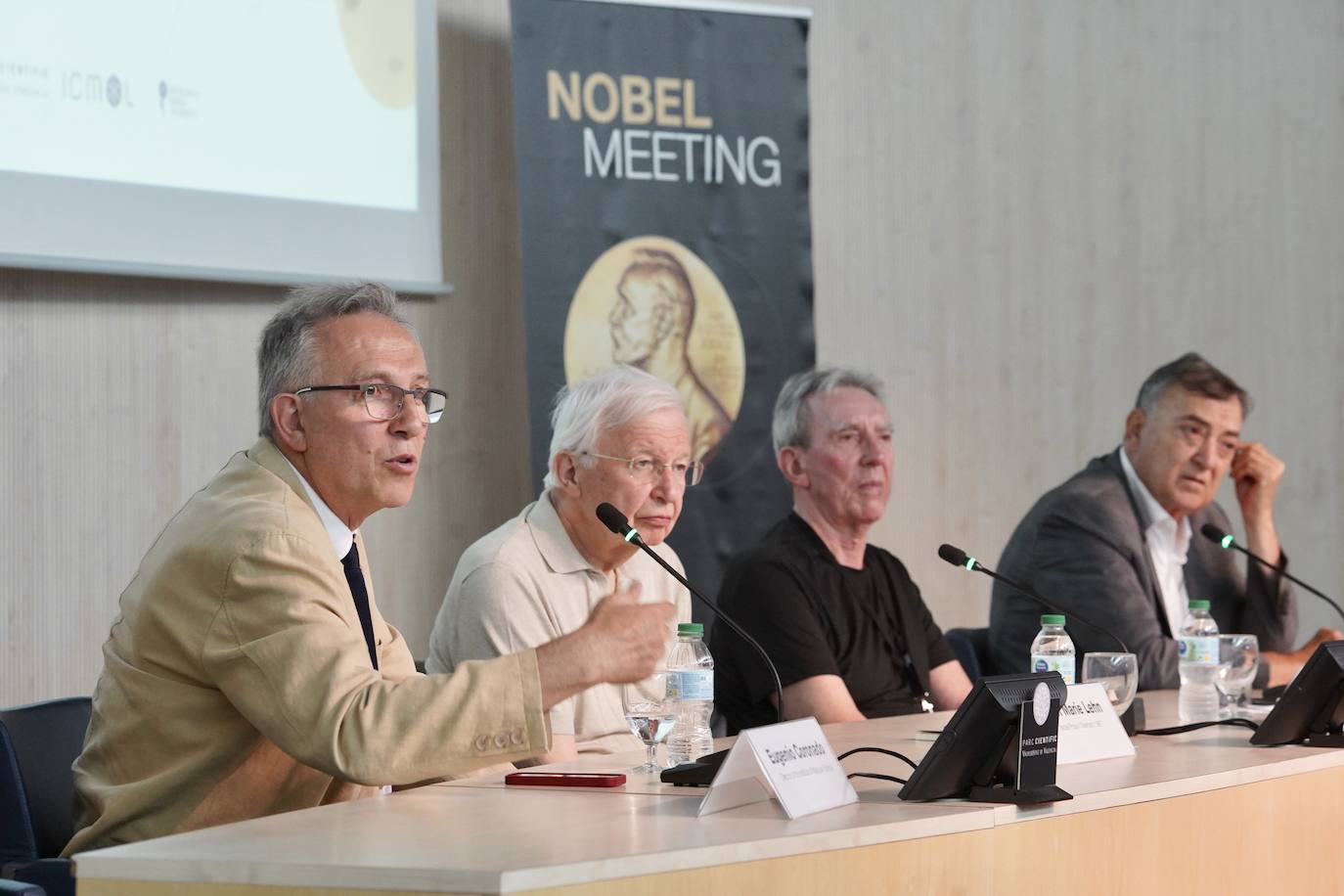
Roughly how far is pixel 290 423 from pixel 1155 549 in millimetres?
2496

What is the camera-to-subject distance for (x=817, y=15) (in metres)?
5.06

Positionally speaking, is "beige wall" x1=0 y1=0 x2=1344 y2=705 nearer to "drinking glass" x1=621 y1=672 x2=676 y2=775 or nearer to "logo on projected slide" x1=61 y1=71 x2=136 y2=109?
"logo on projected slide" x1=61 y1=71 x2=136 y2=109

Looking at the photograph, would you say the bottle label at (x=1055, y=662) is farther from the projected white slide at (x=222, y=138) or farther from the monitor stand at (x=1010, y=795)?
the projected white slide at (x=222, y=138)

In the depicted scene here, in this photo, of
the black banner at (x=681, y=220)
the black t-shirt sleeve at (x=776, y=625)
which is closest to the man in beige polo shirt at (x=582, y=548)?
the black t-shirt sleeve at (x=776, y=625)

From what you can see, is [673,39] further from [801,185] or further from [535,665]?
[535,665]

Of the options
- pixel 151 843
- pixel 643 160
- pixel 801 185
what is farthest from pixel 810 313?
pixel 151 843

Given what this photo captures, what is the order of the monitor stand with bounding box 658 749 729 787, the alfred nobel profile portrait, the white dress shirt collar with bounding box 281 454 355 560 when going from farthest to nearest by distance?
1. the alfred nobel profile portrait
2. the white dress shirt collar with bounding box 281 454 355 560
3. the monitor stand with bounding box 658 749 729 787

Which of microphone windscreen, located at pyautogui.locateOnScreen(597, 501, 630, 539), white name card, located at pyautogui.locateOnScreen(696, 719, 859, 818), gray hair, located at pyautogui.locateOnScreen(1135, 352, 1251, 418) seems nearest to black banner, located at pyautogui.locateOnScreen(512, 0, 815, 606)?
gray hair, located at pyautogui.locateOnScreen(1135, 352, 1251, 418)

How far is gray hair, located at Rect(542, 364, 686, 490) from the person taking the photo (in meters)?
2.92

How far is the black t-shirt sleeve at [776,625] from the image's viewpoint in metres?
3.05

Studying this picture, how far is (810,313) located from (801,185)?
1.22ft

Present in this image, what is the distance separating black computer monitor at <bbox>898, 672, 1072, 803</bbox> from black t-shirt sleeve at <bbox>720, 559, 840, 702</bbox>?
1.12 m

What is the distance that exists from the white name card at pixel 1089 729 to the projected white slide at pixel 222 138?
2.32 metres

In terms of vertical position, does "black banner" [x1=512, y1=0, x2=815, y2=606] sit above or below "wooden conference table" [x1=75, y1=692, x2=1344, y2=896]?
above
